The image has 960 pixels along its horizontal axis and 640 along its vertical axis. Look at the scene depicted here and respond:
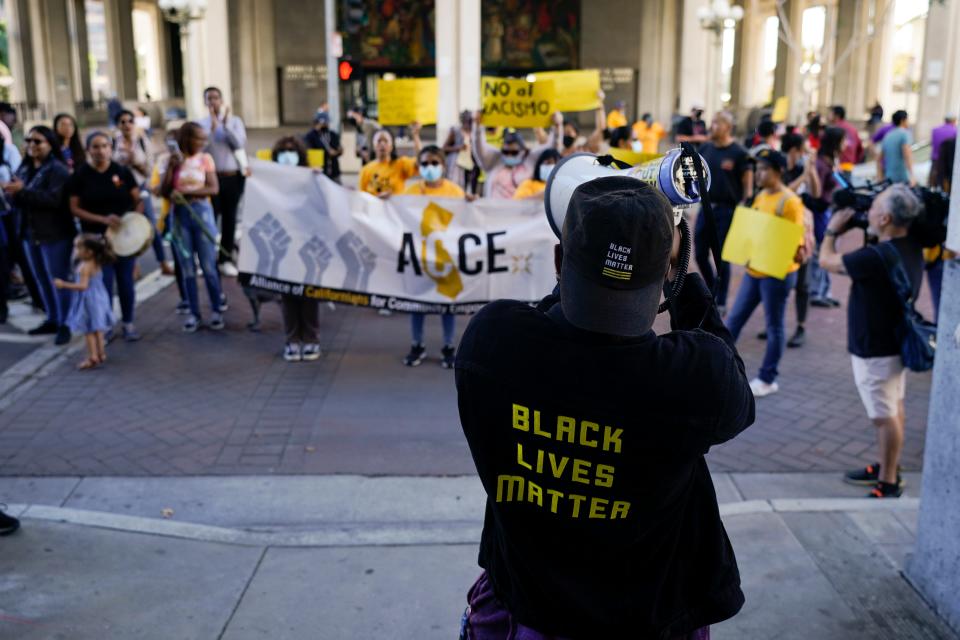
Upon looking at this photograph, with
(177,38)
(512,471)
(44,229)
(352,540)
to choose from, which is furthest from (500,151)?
(177,38)

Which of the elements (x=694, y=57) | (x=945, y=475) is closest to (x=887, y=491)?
(x=945, y=475)

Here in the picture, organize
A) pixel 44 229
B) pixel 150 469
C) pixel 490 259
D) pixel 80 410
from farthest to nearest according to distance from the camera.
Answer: pixel 44 229 < pixel 490 259 < pixel 80 410 < pixel 150 469

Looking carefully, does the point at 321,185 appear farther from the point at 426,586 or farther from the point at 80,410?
the point at 426,586

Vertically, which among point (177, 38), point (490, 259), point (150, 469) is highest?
point (177, 38)

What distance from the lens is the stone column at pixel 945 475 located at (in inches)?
162

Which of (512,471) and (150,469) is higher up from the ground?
(512,471)

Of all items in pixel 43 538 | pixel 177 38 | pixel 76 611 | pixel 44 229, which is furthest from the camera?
pixel 177 38

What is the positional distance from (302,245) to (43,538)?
3.69 m

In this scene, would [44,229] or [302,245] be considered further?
[44,229]

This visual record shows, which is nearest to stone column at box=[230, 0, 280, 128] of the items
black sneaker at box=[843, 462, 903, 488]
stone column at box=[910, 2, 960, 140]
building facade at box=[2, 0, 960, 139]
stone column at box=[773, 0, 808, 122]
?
building facade at box=[2, 0, 960, 139]

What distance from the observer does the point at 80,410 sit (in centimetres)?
708

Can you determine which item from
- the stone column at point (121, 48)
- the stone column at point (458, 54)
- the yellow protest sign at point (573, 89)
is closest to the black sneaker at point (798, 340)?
the yellow protest sign at point (573, 89)

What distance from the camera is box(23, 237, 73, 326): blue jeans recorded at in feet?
28.9

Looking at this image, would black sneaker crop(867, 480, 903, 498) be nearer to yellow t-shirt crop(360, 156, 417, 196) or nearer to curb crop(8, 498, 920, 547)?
curb crop(8, 498, 920, 547)
